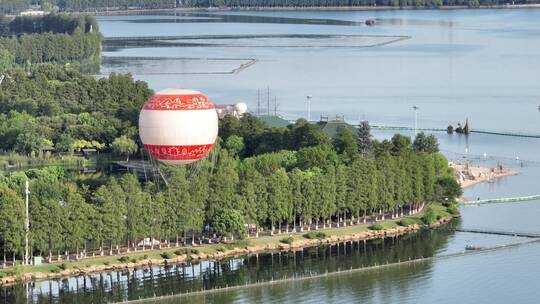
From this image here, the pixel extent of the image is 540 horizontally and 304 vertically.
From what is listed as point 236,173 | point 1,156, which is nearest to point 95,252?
point 236,173

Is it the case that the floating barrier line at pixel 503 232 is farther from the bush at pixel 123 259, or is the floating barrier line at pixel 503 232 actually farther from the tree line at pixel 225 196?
the bush at pixel 123 259

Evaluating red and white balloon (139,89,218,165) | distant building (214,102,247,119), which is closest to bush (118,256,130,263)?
red and white balloon (139,89,218,165)

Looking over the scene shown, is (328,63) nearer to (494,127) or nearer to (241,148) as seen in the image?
(494,127)

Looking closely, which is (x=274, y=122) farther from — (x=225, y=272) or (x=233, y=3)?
(x=233, y=3)

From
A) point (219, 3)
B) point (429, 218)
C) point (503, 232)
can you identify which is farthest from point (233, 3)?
point (503, 232)

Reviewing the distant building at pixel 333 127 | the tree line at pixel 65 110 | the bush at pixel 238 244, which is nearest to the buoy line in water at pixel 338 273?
the bush at pixel 238 244

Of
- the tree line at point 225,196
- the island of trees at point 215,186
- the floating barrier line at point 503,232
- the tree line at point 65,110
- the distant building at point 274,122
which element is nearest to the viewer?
the tree line at point 225,196

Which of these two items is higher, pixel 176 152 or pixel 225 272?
pixel 176 152
